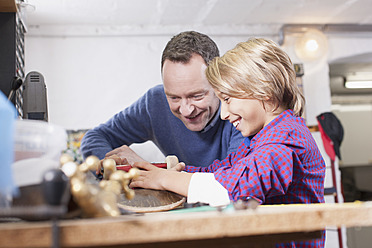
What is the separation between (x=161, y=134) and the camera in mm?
1615

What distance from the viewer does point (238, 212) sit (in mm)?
436

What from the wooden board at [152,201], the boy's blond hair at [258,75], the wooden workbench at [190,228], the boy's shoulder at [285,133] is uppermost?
the boy's blond hair at [258,75]

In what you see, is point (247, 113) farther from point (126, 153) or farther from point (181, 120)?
point (126, 153)

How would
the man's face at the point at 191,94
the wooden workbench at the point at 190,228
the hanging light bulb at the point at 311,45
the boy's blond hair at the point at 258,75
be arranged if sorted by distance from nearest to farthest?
the wooden workbench at the point at 190,228 < the boy's blond hair at the point at 258,75 < the man's face at the point at 191,94 < the hanging light bulb at the point at 311,45

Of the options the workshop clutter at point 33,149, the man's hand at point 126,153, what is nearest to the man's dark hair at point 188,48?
the man's hand at point 126,153

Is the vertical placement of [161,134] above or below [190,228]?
above

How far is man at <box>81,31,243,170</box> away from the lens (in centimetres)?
149

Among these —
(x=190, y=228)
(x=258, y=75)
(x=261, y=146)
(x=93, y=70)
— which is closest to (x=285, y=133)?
(x=261, y=146)

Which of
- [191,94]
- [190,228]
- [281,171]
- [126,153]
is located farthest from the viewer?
[126,153]

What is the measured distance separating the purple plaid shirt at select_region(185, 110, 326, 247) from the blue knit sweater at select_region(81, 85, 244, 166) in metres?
0.54

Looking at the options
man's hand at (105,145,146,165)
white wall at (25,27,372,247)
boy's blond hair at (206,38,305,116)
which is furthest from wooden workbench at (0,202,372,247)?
white wall at (25,27,372,247)

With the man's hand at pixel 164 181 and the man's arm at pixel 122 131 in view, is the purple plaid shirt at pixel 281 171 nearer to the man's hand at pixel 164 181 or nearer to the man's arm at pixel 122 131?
the man's hand at pixel 164 181

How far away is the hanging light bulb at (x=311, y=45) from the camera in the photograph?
2.54 m

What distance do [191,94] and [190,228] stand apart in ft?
3.65
